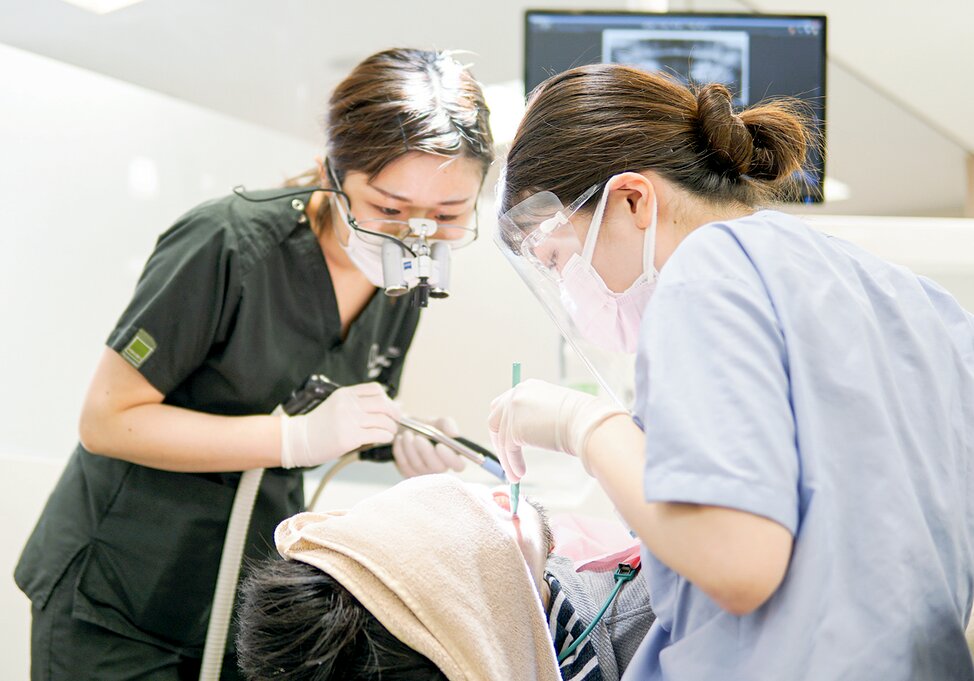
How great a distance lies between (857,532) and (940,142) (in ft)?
12.1

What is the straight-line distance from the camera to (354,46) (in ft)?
10.4

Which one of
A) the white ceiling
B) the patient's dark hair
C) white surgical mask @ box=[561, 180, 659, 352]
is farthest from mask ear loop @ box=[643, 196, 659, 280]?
the white ceiling

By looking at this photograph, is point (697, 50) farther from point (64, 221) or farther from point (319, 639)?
point (319, 639)

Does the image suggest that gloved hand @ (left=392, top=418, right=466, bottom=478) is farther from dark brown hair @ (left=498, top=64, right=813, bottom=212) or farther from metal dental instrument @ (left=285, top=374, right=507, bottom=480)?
dark brown hair @ (left=498, top=64, right=813, bottom=212)

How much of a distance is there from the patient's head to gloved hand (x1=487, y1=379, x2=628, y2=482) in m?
0.18

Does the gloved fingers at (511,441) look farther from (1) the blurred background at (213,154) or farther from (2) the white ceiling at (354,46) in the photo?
(2) the white ceiling at (354,46)

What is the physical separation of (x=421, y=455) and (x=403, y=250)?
462 mm

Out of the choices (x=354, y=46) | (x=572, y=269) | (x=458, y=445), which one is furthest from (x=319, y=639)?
(x=354, y=46)

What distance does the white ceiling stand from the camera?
257 centimetres

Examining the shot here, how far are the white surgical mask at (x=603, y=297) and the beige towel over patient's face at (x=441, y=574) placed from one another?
0.30 m

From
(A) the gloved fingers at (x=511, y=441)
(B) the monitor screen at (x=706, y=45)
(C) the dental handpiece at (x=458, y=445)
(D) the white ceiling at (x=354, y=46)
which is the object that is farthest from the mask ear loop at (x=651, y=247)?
(D) the white ceiling at (x=354, y=46)

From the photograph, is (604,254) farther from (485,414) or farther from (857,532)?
(485,414)

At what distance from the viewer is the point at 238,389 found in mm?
1710

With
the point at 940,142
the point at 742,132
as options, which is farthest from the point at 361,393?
the point at 940,142
